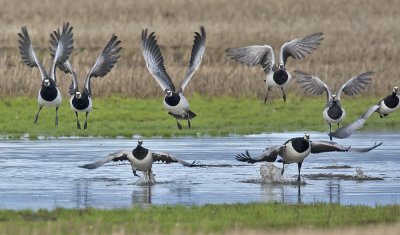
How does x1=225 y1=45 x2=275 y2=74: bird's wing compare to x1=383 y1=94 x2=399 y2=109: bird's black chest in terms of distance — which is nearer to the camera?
x1=383 y1=94 x2=399 y2=109: bird's black chest

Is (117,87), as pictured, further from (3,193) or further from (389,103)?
(3,193)

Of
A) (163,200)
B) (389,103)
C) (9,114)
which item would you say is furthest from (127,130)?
(163,200)

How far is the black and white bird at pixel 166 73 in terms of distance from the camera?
23000 millimetres

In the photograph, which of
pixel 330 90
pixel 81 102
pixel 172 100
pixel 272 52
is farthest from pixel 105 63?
pixel 330 90

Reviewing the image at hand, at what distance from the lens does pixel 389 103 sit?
24.8 metres

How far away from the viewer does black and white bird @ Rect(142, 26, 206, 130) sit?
2300cm

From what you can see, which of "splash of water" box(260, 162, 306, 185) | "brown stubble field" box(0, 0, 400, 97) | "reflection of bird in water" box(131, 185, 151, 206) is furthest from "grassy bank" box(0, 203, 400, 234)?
"brown stubble field" box(0, 0, 400, 97)

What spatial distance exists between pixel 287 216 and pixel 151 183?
511cm

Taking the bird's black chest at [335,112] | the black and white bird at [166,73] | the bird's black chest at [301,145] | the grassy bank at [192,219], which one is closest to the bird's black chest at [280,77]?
the bird's black chest at [335,112]

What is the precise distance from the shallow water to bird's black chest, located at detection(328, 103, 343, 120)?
1132 mm

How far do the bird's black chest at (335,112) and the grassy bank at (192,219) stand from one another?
10283 mm

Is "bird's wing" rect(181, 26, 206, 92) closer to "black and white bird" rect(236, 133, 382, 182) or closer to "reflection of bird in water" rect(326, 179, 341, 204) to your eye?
"black and white bird" rect(236, 133, 382, 182)

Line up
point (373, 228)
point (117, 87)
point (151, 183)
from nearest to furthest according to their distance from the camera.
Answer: point (373, 228) < point (151, 183) < point (117, 87)

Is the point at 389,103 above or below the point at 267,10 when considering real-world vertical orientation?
below
